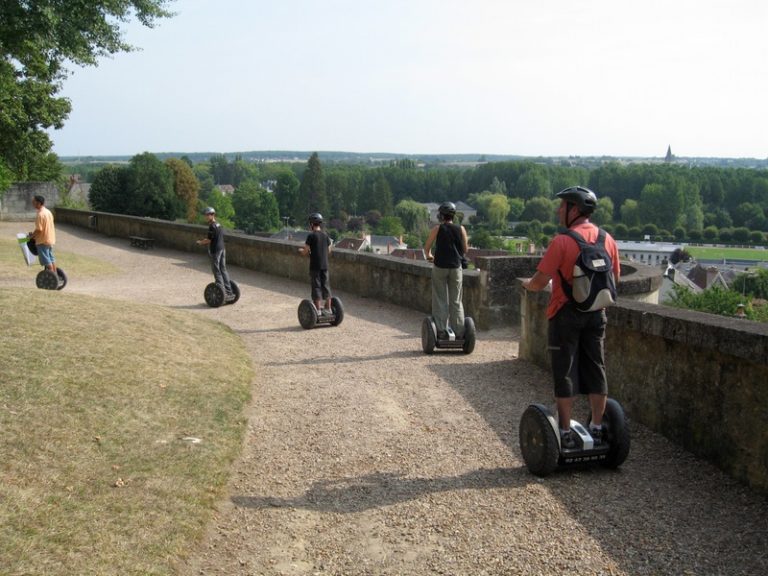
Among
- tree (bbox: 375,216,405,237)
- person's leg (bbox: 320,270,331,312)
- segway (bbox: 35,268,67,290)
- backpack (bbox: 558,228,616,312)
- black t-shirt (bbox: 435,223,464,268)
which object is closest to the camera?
backpack (bbox: 558,228,616,312)

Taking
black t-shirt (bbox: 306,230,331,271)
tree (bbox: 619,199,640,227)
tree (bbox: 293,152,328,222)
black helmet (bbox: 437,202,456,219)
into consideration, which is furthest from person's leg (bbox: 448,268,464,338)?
tree (bbox: 619,199,640,227)

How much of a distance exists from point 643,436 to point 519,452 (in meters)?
1.03

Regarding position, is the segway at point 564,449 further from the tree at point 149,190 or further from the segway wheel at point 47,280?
the tree at point 149,190

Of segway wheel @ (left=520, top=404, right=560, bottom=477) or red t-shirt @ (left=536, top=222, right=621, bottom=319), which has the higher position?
red t-shirt @ (left=536, top=222, right=621, bottom=319)

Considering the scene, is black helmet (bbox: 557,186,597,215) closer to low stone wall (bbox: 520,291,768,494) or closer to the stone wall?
low stone wall (bbox: 520,291,768,494)

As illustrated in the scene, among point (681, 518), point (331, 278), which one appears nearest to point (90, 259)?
point (331, 278)

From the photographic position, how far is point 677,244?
152 metres

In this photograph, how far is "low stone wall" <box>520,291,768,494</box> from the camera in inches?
200

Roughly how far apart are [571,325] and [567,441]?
2.60 ft

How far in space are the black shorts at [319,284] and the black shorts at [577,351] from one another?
6.45 m

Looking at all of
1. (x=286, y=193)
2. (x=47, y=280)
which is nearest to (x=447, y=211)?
(x=47, y=280)

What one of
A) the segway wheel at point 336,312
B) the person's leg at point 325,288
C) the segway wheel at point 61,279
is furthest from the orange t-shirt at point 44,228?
the segway wheel at point 336,312

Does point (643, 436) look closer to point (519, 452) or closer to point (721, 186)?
point (519, 452)

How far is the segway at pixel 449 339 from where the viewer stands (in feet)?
31.0
